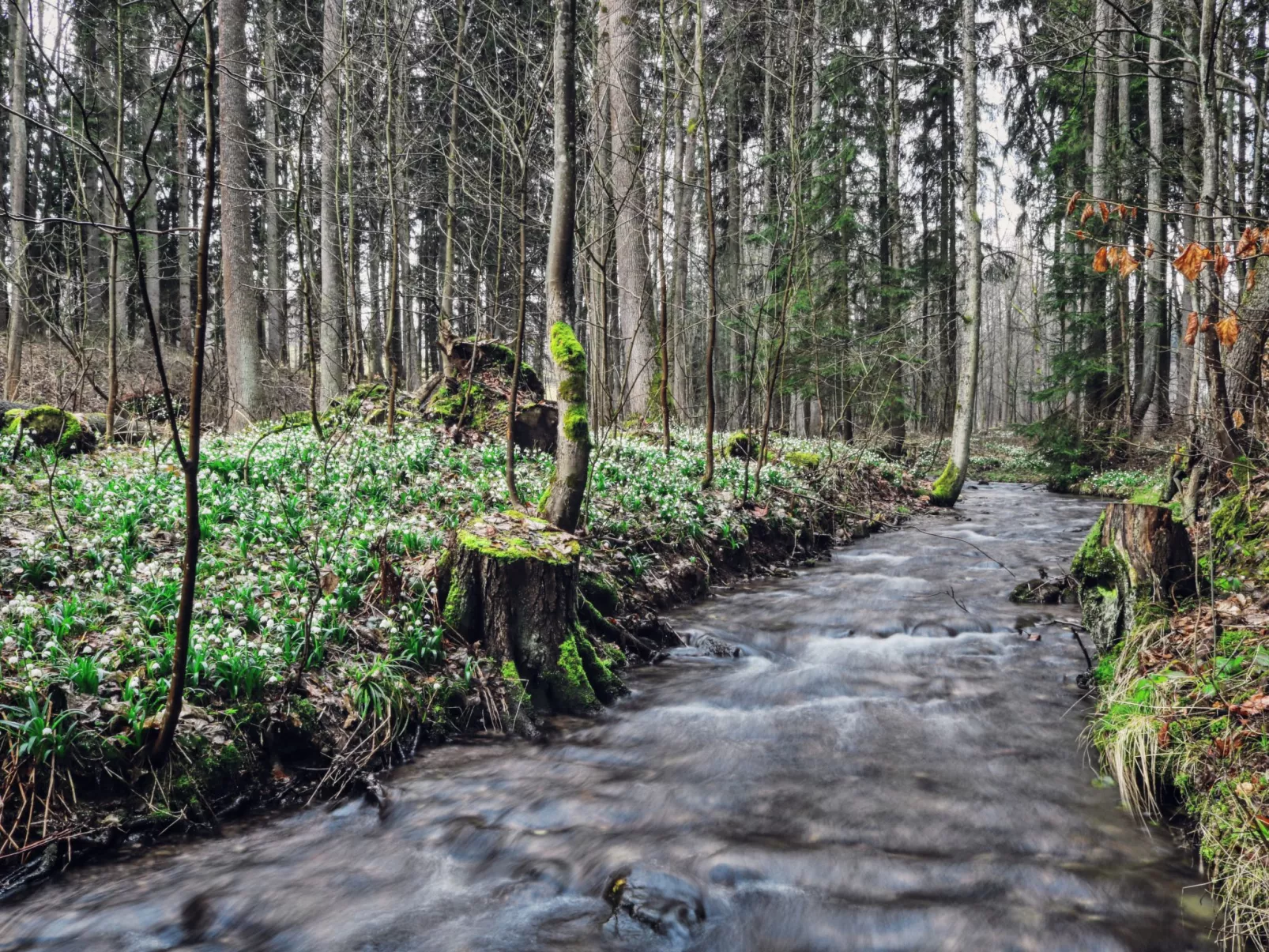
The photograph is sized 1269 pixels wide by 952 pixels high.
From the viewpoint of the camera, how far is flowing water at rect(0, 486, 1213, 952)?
2.96m

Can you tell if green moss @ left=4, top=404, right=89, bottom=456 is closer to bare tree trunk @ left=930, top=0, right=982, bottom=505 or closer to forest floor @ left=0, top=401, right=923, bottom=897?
forest floor @ left=0, top=401, right=923, bottom=897

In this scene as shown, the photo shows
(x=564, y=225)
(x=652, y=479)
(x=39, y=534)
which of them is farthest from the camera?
(x=652, y=479)

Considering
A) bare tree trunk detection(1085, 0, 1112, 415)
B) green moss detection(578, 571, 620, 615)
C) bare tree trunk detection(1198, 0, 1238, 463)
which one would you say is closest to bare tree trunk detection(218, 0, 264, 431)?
green moss detection(578, 571, 620, 615)

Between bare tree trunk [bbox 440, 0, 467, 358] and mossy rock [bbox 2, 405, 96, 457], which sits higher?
bare tree trunk [bbox 440, 0, 467, 358]

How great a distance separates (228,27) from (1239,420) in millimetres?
15190

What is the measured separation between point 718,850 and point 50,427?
375 inches

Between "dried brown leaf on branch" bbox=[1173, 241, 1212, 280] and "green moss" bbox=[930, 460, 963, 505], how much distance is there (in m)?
10.5

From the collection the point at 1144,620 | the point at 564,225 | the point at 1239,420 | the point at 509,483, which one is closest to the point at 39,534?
the point at 509,483

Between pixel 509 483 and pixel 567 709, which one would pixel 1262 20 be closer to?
pixel 509 483

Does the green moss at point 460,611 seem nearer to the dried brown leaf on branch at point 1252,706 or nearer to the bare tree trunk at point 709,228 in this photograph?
the dried brown leaf on branch at point 1252,706

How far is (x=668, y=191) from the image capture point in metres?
20.5

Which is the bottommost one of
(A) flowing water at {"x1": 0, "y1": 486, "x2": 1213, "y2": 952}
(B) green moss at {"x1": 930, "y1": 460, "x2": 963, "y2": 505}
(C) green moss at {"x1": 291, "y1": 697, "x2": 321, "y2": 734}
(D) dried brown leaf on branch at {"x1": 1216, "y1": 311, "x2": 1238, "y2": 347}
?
(A) flowing water at {"x1": 0, "y1": 486, "x2": 1213, "y2": 952}

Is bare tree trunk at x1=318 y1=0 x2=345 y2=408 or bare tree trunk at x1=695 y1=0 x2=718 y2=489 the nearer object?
bare tree trunk at x1=695 y1=0 x2=718 y2=489

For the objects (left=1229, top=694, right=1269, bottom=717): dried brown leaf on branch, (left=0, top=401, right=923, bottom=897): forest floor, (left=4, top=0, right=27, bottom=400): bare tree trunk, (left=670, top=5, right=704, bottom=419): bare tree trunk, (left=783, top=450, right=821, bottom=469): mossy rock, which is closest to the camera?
(left=1229, top=694, right=1269, bottom=717): dried brown leaf on branch
